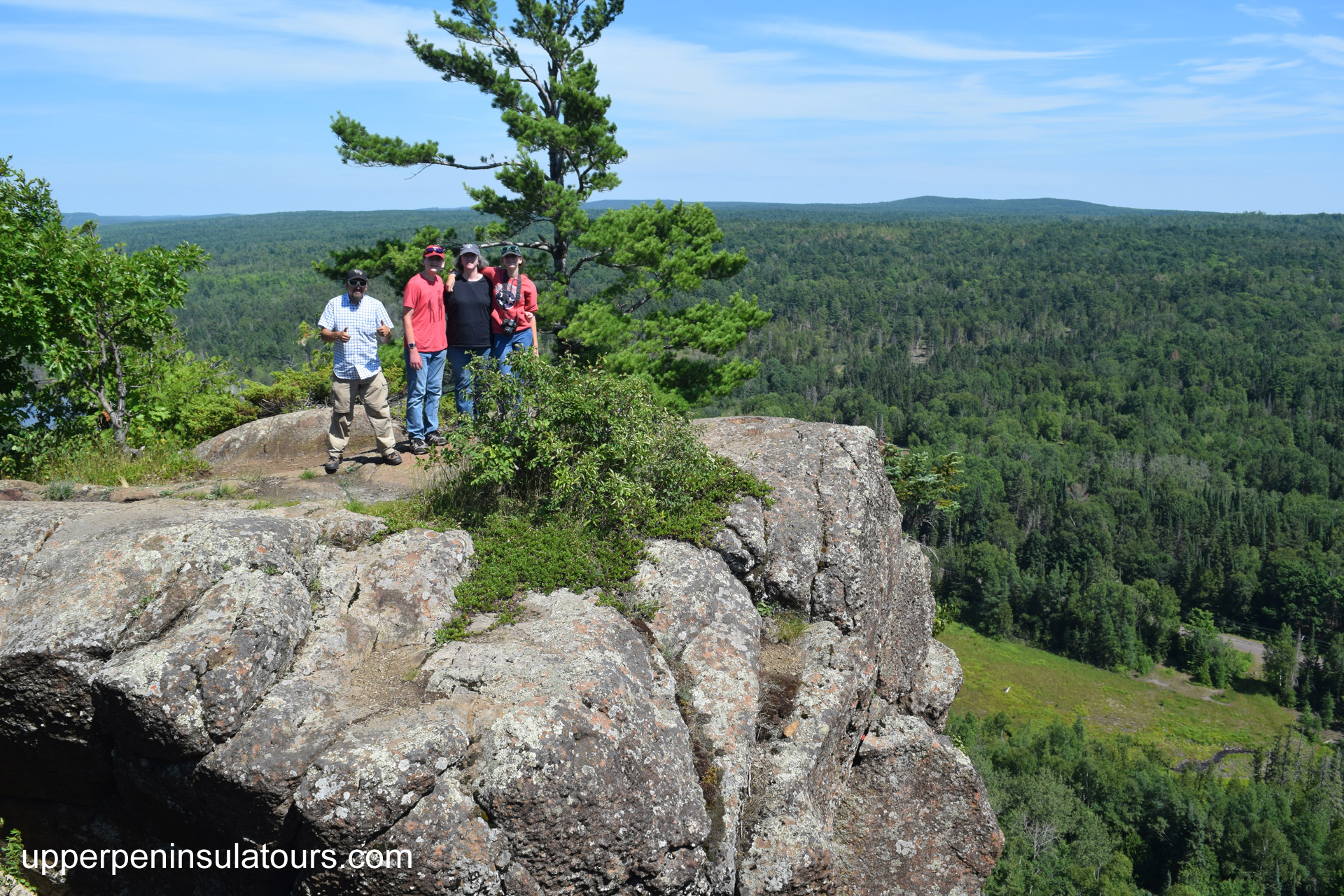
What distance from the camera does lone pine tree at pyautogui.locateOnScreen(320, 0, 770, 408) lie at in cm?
1823

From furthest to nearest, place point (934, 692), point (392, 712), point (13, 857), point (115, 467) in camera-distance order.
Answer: point (934, 692) < point (115, 467) < point (13, 857) < point (392, 712)

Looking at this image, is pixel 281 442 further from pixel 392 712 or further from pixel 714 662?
pixel 714 662

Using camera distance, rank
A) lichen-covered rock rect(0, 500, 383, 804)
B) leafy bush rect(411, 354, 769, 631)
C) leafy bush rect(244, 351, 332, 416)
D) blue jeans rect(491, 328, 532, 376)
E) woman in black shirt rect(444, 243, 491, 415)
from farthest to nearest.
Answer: leafy bush rect(244, 351, 332, 416)
blue jeans rect(491, 328, 532, 376)
woman in black shirt rect(444, 243, 491, 415)
leafy bush rect(411, 354, 769, 631)
lichen-covered rock rect(0, 500, 383, 804)

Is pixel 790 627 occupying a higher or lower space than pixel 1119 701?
higher

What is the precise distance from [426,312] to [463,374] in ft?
3.26

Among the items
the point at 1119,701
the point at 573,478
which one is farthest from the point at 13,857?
the point at 1119,701

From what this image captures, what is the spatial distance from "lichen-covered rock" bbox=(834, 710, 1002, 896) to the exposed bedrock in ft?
3.40

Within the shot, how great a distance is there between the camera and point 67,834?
6.04 m

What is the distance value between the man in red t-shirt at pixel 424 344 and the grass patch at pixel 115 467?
3.07 meters

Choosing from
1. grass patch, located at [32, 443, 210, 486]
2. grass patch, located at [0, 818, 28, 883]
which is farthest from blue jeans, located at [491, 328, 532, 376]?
grass patch, located at [0, 818, 28, 883]

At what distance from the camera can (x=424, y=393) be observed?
1011cm

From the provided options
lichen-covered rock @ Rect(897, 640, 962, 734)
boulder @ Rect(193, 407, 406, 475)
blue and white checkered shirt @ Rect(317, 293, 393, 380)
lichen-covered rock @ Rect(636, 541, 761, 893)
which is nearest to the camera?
lichen-covered rock @ Rect(636, 541, 761, 893)

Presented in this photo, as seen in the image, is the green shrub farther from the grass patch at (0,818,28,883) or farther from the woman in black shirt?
the grass patch at (0,818,28,883)

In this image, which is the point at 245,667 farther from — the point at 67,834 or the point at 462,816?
the point at 67,834
